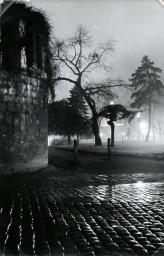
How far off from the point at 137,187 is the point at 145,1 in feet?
14.6

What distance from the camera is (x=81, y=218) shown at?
446 centimetres

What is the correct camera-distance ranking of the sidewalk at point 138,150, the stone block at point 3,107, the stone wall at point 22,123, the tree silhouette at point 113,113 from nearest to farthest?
the stone block at point 3,107 < the stone wall at point 22,123 < the sidewalk at point 138,150 < the tree silhouette at point 113,113

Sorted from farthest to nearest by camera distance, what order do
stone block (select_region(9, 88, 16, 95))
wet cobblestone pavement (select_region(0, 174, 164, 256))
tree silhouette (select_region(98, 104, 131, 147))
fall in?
tree silhouette (select_region(98, 104, 131, 147)) < stone block (select_region(9, 88, 16, 95)) < wet cobblestone pavement (select_region(0, 174, 164, 256))

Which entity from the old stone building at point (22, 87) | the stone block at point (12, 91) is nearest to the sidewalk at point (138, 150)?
the old stone building at point (22, 87)

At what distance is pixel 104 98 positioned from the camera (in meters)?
18.6

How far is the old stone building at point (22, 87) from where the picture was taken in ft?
29.2

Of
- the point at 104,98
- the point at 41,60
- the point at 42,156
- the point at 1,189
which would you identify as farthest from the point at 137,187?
the point at 104,98

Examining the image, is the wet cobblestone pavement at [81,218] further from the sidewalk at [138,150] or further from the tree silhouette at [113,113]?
the tree silhouette at [113,113]

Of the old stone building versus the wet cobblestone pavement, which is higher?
the old stone building

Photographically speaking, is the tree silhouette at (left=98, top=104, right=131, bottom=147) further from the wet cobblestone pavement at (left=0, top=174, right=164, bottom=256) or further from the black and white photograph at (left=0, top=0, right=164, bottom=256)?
the wet cobblestone pavement at (left=0, top=174, right=164, bottom=256)

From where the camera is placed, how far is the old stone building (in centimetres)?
889

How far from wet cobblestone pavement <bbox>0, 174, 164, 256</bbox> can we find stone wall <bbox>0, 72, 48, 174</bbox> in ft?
5.31

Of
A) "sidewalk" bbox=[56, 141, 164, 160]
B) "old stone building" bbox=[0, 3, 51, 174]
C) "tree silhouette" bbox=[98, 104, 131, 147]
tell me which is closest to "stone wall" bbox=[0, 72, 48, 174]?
"old stone building" bbox=[0, 3, 51, 174]

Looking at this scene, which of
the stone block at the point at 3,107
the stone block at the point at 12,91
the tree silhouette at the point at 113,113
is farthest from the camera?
the tree silhouette at the point at 113,113
